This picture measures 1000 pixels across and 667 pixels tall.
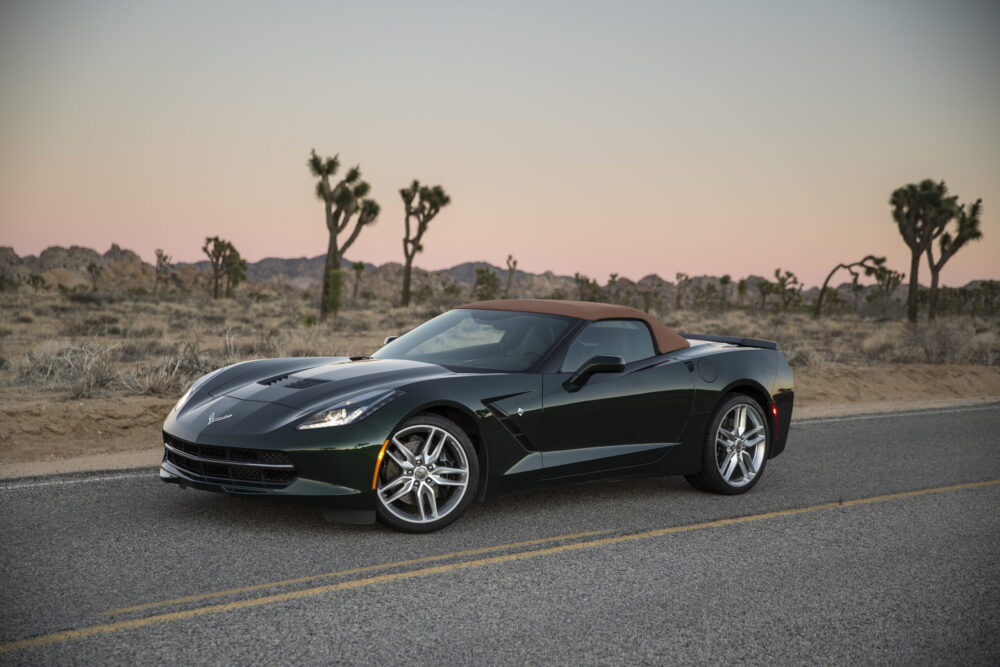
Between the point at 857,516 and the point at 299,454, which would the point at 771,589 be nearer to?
the point at 857,516

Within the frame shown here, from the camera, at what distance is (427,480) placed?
18.1 ft

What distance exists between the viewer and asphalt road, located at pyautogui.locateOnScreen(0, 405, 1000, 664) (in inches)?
150

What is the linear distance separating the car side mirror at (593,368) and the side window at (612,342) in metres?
0.13

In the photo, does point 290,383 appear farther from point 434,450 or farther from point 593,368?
point 593,368

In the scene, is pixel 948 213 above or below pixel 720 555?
above

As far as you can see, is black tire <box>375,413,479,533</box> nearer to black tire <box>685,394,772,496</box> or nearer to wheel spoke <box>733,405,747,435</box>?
black tire <box>685,394,772,496</box>

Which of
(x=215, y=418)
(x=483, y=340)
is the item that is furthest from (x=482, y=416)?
(x=215, y=418)

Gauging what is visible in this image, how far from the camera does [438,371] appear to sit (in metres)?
5.93

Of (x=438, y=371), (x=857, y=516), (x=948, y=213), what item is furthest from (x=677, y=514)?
(x=948, y=213)

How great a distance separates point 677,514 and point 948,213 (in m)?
44.9

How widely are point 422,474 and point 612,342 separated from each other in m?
1.97

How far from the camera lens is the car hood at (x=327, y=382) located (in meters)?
5.53

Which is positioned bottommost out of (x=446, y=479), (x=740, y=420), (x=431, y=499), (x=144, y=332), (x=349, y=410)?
(x=144, y=332)

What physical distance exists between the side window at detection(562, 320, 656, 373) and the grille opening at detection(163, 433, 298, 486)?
208 centimetres
